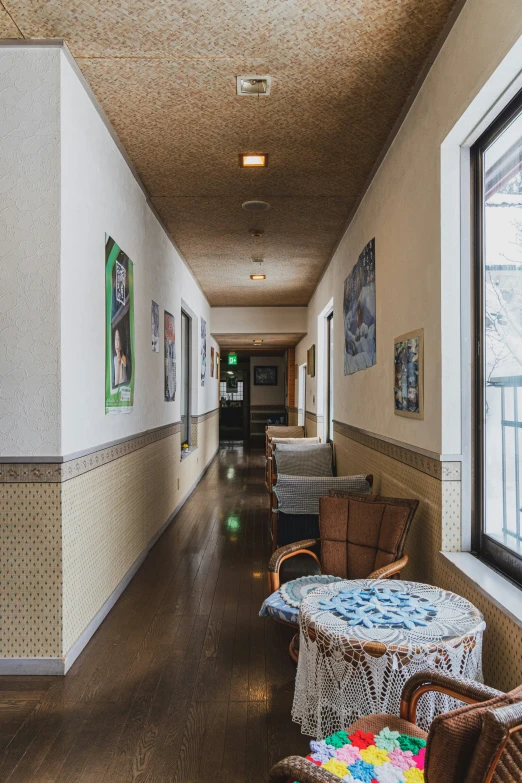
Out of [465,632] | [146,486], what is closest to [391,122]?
[465,632]

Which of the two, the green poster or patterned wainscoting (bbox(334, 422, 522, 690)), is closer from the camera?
patterned wainscoting (bbox(334, 422, 522, 690))

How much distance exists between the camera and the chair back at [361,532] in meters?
2.86

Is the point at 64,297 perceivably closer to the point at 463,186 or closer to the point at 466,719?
the point at 463,186

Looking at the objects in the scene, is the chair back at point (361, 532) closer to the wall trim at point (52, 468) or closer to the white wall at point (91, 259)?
the wall trim at point (52, 468)

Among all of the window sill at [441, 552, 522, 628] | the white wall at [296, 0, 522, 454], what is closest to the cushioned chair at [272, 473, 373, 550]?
the white wall at [296, 0, 522, 454]

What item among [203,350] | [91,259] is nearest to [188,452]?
[203,350]

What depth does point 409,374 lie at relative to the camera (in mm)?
3207

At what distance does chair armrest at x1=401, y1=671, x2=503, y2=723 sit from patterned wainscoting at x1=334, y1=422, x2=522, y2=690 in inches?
21.0

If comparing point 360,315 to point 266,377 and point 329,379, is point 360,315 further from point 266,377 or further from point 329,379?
point 266,377

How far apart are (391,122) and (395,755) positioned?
3.30 meters

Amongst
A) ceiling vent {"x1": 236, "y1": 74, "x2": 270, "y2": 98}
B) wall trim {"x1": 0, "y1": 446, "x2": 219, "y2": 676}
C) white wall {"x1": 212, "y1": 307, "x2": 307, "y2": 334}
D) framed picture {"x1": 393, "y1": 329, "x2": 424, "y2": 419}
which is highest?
ceiling vent {"x1": 236, "y1": 74, "x2": 270, "y2": 98}

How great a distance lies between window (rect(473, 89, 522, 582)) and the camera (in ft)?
7.32

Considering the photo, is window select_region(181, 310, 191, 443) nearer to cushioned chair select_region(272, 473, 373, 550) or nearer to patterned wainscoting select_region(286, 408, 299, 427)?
cushioned chair select_region(272, 473, 373, 550)

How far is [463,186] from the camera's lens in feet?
8.73
